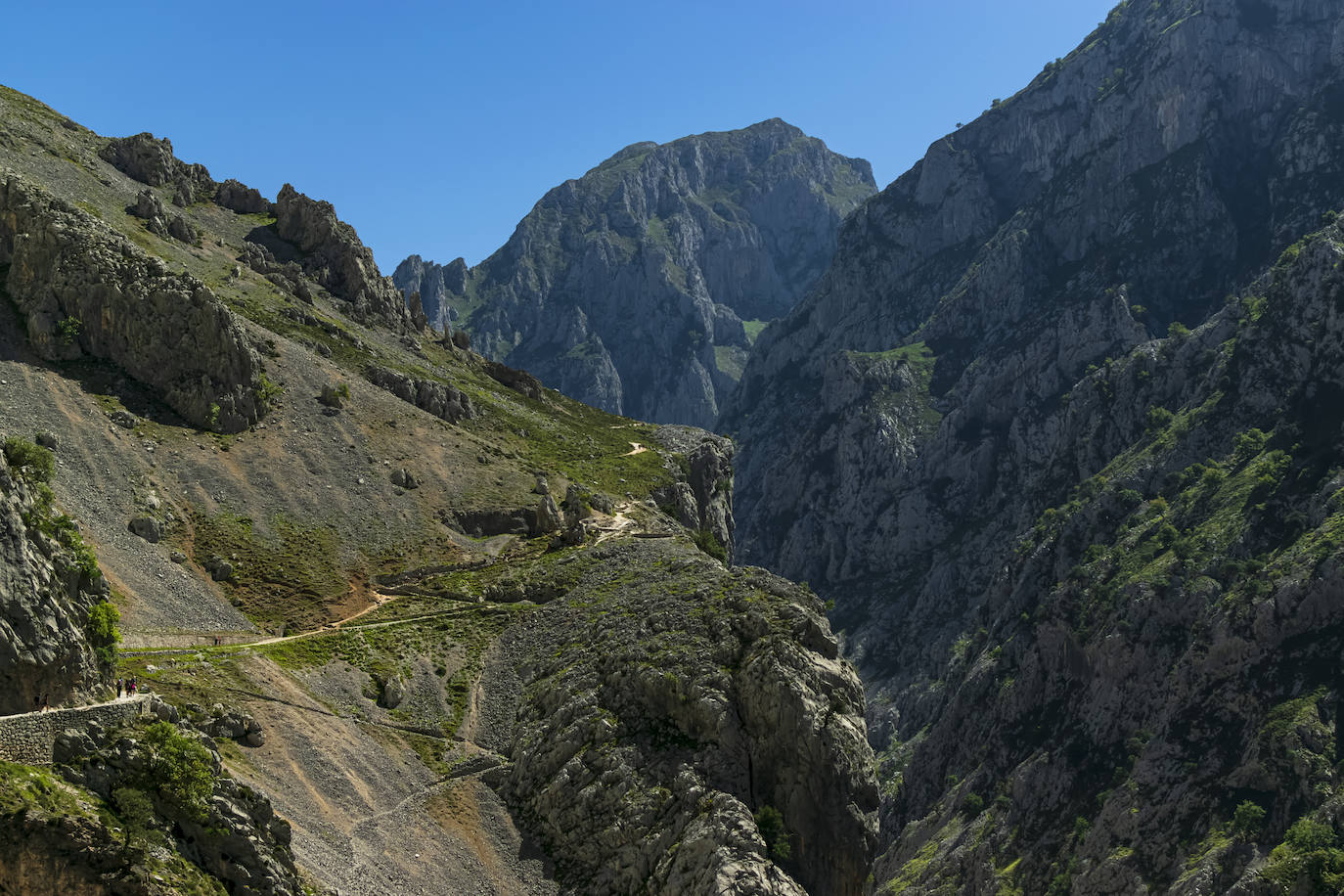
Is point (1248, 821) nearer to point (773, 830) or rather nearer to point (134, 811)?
point (773, 830)

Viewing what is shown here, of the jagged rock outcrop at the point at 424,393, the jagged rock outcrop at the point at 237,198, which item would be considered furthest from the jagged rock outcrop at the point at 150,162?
the jagged rock outcrop at the point at 424,393

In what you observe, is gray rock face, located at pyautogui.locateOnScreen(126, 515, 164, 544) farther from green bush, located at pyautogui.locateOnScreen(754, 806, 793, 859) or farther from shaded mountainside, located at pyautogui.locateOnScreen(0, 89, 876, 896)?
green bush, located at pyautogui.locateOnScreen(754, 806, 793, 859)

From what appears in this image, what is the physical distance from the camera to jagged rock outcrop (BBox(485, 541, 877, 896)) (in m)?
74.1

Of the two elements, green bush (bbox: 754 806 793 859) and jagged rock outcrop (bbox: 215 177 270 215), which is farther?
jagged rock outcrop (bbox: 215 177 270 215)

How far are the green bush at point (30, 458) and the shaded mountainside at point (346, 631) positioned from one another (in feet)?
1.38

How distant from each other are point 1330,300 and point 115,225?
18304 cm

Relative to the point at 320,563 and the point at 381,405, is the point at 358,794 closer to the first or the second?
the point at 320,563

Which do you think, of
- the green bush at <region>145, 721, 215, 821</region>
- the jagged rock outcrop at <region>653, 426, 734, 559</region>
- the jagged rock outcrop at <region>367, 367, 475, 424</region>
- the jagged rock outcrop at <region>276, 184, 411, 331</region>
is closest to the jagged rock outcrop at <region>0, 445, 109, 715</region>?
the green bush at <region>145, 721, 215, 821</region>

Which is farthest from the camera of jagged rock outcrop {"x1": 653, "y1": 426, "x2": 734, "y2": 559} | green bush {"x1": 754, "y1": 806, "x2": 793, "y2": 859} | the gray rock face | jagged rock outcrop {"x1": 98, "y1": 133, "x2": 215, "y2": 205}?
jagged rock outcrop {"x1": 98, "y1": 133, "x2": 215, "y2": 205}

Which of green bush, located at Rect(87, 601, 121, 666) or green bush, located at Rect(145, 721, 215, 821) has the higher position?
green bush, located at Rect(87, 601, 121, 666)

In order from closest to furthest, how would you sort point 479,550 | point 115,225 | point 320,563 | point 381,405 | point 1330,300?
point 320,563 → point 479,550 → point 381,405 → point 115,225 → point 1330,300

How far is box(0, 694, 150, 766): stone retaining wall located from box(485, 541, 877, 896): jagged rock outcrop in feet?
100

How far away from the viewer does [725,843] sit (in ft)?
232

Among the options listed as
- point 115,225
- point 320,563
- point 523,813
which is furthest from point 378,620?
point 115,225
